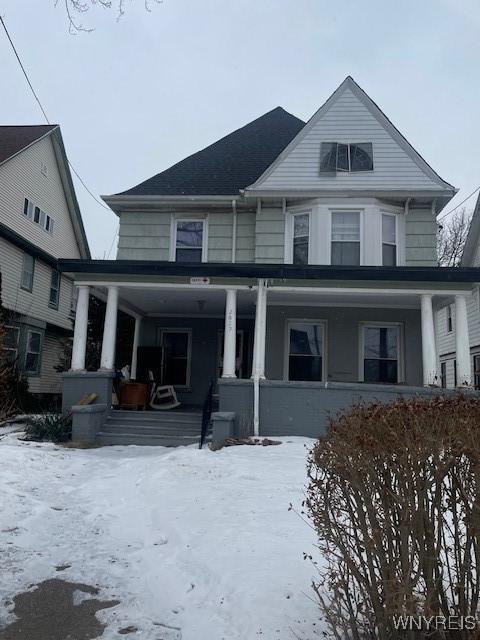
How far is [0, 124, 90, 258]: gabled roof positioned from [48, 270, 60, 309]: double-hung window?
339cm

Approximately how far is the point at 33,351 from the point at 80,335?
8605 mm

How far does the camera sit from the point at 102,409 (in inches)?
398

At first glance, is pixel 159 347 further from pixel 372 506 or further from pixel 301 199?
pixel 372 506

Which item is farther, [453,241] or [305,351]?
[453,241]

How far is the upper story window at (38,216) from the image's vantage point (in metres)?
18.4

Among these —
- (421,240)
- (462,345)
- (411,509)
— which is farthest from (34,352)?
(411,509)

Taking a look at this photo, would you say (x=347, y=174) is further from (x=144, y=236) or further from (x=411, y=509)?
(x=411, y=509)

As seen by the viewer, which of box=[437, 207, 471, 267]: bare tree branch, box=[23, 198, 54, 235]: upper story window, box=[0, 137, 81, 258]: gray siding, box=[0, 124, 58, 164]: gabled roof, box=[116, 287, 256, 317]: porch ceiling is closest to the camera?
box=[116, 287, 256, 317]: porch ceiling

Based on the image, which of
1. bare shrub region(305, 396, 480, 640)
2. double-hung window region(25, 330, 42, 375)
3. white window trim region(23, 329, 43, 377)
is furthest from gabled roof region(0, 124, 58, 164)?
bare shrub region(305, 396, 480, 640)

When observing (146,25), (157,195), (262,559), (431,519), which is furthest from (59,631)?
(157,195)

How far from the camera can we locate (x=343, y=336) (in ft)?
41.7

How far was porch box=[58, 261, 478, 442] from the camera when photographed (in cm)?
1007

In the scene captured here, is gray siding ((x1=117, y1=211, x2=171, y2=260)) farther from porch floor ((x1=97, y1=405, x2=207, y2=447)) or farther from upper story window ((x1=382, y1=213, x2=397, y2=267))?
upper story window ((x1=382, y1=213, x2=397, y2=267))

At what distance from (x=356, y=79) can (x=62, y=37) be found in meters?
9.84
